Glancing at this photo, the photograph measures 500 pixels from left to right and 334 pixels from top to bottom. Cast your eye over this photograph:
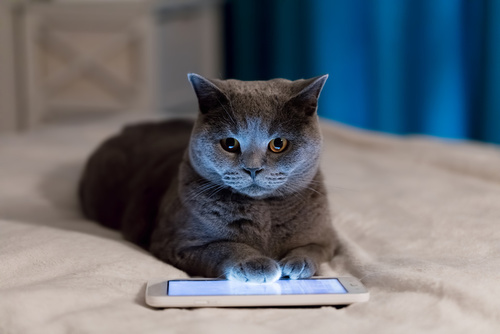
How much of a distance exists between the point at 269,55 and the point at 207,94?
2.33 metres

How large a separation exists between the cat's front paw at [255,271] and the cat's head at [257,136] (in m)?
0.15

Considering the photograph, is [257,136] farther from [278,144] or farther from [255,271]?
[255,271]

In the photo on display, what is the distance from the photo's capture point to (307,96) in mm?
1220

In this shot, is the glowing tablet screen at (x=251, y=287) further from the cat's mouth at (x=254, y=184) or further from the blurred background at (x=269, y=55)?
the blurred background at (x=269, y=55)

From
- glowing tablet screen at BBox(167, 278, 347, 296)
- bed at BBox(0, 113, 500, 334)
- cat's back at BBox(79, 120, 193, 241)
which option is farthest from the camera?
cat's back at BBox(79, 120, 193, 241)

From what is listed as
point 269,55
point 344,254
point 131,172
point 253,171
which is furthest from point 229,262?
point 269,55

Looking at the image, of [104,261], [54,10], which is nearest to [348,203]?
[104,261]

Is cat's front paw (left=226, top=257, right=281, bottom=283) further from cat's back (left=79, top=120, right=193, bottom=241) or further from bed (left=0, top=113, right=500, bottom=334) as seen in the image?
cat's back (left=79, top=120, right=193, bottom=241)

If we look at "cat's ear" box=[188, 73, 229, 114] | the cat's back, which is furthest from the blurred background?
"cat's ear" box=[188, 73, 229, 114]

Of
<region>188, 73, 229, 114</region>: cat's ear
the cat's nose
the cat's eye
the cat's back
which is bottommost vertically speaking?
the cat's back

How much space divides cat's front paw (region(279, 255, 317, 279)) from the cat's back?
0.42 m

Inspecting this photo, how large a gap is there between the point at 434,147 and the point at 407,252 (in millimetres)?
921

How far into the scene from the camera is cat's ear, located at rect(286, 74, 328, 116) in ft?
3.96

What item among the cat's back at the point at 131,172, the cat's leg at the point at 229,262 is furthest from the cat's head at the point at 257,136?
the cat's back at the point at 131,172
